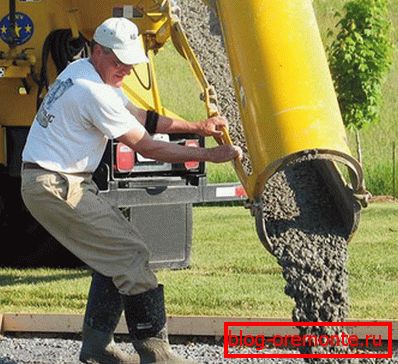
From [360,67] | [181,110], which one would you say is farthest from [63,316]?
[181,110]

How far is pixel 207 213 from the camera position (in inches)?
680

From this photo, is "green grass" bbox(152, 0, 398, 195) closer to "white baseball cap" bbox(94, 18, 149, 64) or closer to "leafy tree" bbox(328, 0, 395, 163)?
"leafy tree" bbox(328, 0, 395, 163)

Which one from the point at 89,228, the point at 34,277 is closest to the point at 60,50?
the point at 34,277

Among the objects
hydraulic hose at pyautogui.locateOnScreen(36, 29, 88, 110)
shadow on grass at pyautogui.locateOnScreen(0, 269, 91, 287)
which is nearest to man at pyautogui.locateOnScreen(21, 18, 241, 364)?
hydraulic hose at pyautogui.locateOnScreen(36, 29, 88, 110)

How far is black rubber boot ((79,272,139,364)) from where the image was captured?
7938 mm

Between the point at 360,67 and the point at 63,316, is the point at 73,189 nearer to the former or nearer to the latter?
the point at 63,316

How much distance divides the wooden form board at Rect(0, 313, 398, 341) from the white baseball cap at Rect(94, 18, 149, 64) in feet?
7.07

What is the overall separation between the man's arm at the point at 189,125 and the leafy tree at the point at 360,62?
1294 centimetres

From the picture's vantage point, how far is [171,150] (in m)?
7.61

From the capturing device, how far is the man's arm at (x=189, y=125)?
7836 mm

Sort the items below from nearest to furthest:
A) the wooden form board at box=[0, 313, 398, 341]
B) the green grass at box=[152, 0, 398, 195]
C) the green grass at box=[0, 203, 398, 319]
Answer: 1. the wooden form board at box=[0, 313, 398, 341]
2. the green grass at box=[0, 203, 398, 319]
3. the green grass at box=[152, 0, 398, 195]

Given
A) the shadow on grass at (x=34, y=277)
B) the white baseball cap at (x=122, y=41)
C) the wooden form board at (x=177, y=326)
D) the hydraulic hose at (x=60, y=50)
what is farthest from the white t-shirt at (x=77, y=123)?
the shadow on grass at (x=34, y=277)

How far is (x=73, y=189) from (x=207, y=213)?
9.77m

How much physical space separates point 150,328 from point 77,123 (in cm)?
124
